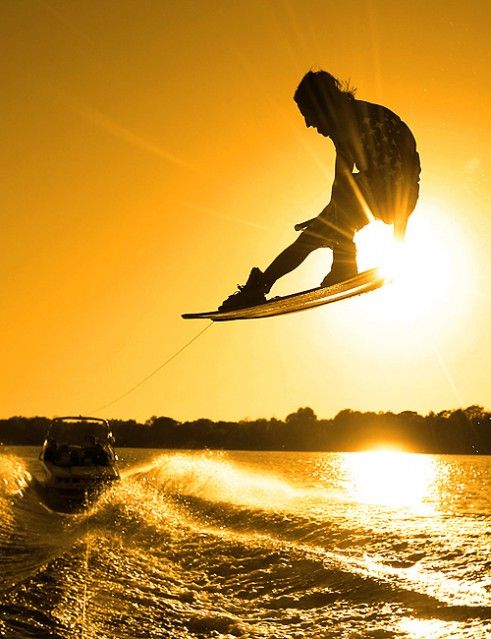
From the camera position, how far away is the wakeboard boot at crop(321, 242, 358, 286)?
22.5ft

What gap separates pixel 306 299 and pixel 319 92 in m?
2.41

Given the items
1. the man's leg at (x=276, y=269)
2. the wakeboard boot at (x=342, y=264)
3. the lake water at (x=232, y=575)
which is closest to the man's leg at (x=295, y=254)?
the man's leg at (x=276, y=269)

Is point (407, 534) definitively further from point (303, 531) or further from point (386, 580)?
point (386, 580)

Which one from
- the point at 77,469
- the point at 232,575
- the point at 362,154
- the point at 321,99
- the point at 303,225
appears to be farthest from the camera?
the point at 77,469

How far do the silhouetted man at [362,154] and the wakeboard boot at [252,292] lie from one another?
1124mm

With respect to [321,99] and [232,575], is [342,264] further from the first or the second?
[232,575]

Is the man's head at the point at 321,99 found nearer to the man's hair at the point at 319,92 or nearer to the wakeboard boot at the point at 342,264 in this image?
the man's hair at the point at 319,92

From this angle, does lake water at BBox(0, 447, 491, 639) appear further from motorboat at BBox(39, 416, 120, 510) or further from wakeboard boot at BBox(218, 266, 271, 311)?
wakeboard boot at BBox(218, 266, 271, 311)

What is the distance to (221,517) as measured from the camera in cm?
2412

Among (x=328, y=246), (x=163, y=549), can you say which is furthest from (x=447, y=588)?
(x=328, y=246)

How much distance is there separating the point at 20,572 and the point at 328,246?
9.45 meters

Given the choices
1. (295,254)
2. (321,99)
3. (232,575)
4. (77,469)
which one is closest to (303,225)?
(295,254)

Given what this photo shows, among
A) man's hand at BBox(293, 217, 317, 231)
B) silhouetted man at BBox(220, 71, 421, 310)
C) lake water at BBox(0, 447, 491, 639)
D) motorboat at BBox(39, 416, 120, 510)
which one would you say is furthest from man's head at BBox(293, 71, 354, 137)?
motorboat at BBox(39, 416, 120, 510)

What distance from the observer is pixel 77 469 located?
2688cm
